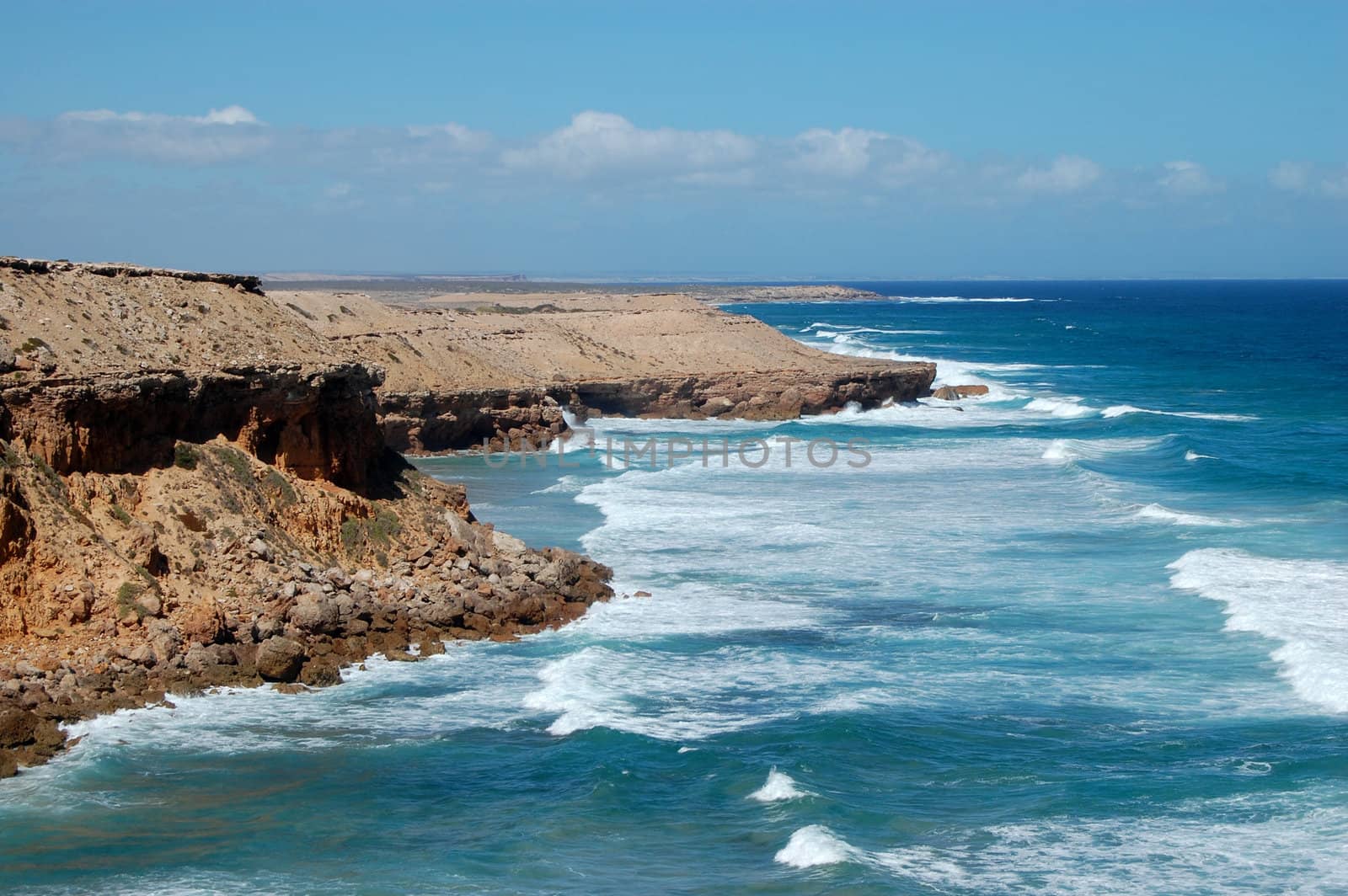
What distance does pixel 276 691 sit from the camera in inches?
793

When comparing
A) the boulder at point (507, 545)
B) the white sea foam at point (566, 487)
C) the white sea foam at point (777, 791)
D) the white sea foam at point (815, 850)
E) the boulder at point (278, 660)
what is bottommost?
the white sea foam at point (815, 850)

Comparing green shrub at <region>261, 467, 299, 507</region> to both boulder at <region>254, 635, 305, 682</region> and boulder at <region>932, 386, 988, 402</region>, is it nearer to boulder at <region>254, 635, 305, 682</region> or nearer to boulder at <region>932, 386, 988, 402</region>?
boulder at <region>254, 635, 305, 682</region>

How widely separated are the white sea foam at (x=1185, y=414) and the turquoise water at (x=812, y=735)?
76.3 feet

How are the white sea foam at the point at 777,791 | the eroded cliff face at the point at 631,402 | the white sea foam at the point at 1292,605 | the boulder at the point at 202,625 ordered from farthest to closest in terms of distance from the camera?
the eroded cliff face at the point at 631,402 < the white sea foam at the point at 1292,605 < the boulder at the point at 202,625 < the white sea foam at the point at 777,791

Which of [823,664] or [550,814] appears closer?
[550,814]

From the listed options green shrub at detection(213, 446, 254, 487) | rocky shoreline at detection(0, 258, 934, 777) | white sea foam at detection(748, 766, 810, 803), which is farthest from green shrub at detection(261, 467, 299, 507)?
white sea foam at detection(748, 766, 810, 803)

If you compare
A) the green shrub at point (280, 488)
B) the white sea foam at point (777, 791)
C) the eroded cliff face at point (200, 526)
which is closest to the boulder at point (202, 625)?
the eroded cliff face at point (200, 526)

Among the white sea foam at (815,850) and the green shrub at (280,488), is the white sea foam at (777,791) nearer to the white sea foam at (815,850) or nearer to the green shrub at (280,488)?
the white sea foam at (815,850)

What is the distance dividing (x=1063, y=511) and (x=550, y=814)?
885 inches

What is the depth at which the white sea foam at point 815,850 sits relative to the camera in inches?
589

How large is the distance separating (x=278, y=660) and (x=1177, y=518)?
2215 cm

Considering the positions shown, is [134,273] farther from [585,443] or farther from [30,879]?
[585,443]

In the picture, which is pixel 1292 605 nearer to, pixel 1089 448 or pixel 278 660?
pixel 278 660

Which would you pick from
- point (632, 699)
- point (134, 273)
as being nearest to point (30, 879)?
point (632, 699)
